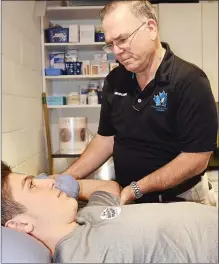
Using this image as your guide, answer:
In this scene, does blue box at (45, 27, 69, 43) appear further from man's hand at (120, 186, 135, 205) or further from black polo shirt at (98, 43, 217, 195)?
man's hand at (120, 186, 135, 205)

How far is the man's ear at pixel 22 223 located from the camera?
0.63 meters

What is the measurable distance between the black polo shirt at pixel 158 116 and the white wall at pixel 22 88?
14 cm

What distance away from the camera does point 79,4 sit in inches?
29.2

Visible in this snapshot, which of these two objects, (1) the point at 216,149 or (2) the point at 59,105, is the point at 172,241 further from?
(2) the point at 59,105

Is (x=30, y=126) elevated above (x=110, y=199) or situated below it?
above

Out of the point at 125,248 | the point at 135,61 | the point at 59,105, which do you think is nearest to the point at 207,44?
the point at 135,61

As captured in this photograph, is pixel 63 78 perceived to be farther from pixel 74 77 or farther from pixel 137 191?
pixel 137 191

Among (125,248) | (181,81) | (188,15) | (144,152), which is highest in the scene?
(188,15)

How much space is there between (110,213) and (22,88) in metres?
0.31

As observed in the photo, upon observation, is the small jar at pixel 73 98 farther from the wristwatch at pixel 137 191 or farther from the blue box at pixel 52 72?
the wristwatch at pixel 137 191

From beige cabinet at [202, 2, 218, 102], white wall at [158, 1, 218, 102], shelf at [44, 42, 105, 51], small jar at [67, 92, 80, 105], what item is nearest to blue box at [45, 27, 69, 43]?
shelf at [44, 42, 105, 51]

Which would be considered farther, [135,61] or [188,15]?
[188,15]

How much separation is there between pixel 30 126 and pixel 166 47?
0.34 meters

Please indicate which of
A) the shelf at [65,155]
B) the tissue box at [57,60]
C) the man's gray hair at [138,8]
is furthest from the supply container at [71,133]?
the man's gray hair at [138,8]
